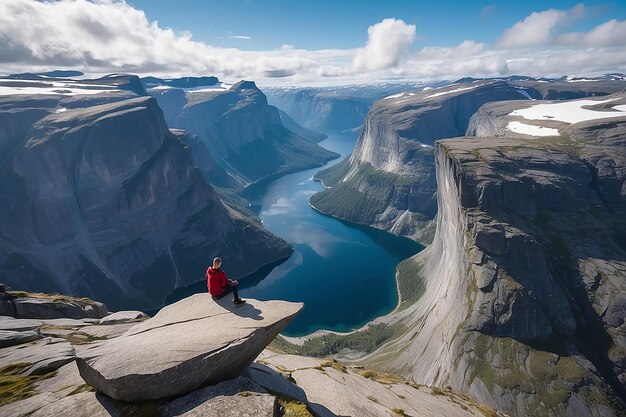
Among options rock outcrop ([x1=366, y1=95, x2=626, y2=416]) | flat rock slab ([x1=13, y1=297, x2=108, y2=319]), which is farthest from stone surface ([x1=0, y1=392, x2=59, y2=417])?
rock outcrop ([x1=366, y1=95, x2=626, y2=416])

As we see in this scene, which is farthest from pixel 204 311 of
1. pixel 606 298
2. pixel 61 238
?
pixel 61 238

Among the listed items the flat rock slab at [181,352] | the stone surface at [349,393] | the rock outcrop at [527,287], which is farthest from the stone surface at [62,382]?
the rock outcrop at [527,287]

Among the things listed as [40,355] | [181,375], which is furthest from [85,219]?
[181,375]

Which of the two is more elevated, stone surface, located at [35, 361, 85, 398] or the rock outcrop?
stone surface, located at [35, 361, 85, 398]

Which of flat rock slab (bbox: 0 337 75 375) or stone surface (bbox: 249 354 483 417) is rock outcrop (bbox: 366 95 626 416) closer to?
stone surface (bbox: 249 354 483 417)

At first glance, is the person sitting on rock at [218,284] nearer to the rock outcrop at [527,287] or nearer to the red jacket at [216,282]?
the red jacket at [216,282]

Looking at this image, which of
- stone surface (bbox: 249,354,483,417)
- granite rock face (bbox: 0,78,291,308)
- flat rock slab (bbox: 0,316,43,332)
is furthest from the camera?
granite rock face (bbox: 0,78,291,308)
